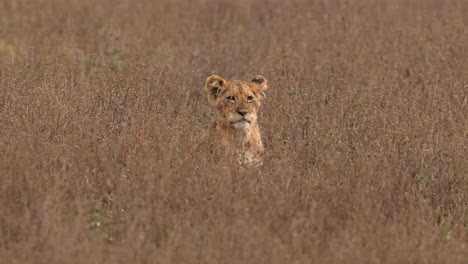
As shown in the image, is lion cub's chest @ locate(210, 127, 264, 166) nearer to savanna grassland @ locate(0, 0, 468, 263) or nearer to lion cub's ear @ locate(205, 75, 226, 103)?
savanna grassland @ locate(0, 0, 468, 263)

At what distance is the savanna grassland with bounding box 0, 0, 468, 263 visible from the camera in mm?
5438

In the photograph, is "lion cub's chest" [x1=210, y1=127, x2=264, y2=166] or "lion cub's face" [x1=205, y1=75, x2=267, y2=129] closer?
"lion cub's chest" [x1=210, y1=127, x2=264, y2=166]

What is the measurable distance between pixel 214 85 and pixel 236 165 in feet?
4.01

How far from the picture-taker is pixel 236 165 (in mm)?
6504

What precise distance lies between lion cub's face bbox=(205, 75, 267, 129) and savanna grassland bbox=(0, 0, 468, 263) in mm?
322

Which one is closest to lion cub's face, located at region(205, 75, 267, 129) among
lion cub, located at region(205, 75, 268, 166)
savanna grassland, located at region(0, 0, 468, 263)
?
lion cub, located at region(205, 75, 268, 166)

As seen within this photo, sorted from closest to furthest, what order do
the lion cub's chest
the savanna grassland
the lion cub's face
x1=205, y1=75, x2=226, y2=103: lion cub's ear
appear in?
1. the savanna grassland
2. the lion cub's chest
3. the lion cub's face
4. x1=205, y1=75, x2=226, y2=103: lion cub's ear

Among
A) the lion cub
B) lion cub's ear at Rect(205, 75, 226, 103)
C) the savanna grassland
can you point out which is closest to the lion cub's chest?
the lion cub

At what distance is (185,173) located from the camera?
6.19m

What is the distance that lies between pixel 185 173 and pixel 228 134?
1215 millimetres

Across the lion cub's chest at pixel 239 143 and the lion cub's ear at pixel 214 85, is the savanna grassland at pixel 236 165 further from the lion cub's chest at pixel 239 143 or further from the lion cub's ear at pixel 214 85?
the lion cub's ear at pixel 214 85

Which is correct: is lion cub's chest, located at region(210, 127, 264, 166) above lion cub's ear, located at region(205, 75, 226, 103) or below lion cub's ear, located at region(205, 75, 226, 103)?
below

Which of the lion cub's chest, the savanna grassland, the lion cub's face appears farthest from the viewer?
the lion cub's face

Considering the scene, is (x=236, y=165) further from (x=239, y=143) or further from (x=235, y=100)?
(x=235, y=100)
